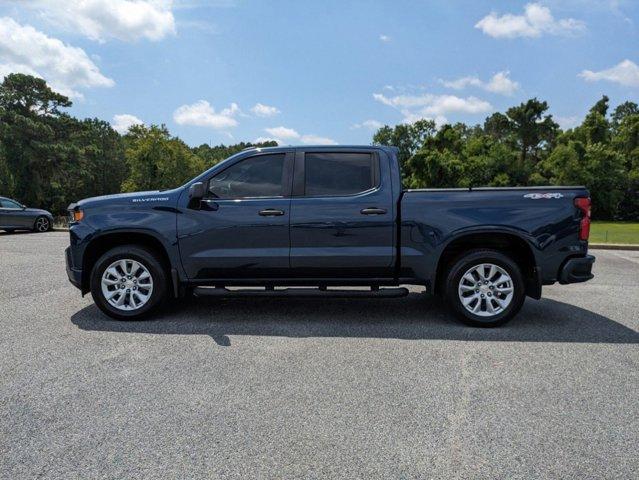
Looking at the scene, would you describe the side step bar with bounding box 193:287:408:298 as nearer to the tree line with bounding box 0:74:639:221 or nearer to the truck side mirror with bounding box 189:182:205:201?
the truck side mirror with bounding box 189:182:205:201

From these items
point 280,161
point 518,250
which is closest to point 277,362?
point 280,161

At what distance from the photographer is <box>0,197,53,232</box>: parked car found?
715 inches

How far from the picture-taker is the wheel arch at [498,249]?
5.40 m

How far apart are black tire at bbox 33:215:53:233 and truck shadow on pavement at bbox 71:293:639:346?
49.9 ft

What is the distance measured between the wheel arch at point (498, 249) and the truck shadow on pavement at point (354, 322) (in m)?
0.48

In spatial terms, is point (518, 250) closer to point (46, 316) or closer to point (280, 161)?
point (280, 161)

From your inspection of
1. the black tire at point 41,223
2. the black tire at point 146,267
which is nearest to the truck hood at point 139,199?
the black tire at point 146,267

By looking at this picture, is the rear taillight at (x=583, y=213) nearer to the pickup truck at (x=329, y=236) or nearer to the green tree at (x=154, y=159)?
the pickup truck at (x=329, y=236)

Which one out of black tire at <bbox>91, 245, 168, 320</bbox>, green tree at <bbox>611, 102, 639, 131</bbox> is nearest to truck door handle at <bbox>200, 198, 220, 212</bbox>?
black tire at <bbox>91, 245, 168, 320</bbox>

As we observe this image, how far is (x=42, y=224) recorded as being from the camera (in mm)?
19547

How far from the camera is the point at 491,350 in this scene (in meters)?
4.68

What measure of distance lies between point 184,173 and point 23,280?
45645 millimetres

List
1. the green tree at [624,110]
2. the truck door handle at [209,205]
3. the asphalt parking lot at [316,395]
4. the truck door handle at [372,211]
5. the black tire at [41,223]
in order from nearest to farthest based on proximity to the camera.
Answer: the asphalt parking lot at [316,395]
the truck door handle at [372,211]
the truck door handle at [209,205]
the black tire at [41,223]
the green tree at [624,110]

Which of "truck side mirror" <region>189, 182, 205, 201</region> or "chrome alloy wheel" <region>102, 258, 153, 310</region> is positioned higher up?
"truck side mirror" <region>189, 182, 205, 201</region>
